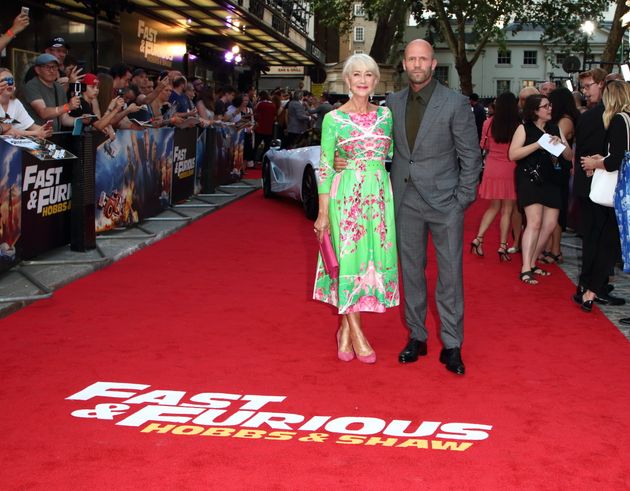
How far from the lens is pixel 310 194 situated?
13617mm

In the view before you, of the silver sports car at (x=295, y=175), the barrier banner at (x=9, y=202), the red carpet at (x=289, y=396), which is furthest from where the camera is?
the silver sports car at (x=295, y=175)

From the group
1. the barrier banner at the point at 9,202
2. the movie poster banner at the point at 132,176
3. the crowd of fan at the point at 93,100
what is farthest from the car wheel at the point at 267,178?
the barrier banner at the point at 9,202

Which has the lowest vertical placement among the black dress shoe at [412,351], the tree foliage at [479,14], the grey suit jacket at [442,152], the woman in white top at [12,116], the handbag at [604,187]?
the black dress shoe at [412,351]

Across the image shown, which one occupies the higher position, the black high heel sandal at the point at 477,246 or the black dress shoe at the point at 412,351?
the black high heel sandal at the point at 477,246

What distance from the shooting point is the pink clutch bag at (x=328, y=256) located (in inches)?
224

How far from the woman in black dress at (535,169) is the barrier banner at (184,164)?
6.03m

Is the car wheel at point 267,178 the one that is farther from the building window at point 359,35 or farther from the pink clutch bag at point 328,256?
the building window at point 359,35

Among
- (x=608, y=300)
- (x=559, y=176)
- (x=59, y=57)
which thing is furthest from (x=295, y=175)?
(x=608, y=300)

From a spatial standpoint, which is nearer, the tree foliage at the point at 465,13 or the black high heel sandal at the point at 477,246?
the black high heel sandal at the point at 477,246

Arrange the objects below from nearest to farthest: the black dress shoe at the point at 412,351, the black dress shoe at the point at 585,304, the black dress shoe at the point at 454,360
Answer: the black dress shoe at the point at 454,360 < the black dress shoe at the point at 412,351 < the black dress shoe at the point at 585,304

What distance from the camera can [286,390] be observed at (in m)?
5.21

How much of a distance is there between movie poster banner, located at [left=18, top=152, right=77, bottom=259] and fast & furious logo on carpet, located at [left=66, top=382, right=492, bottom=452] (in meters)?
3.79

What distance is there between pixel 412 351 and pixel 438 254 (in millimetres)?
674

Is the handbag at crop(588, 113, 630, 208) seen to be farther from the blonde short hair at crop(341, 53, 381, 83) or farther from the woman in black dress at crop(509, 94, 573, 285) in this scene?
the blonde short hair at crop(341, 53, 381, 83)
